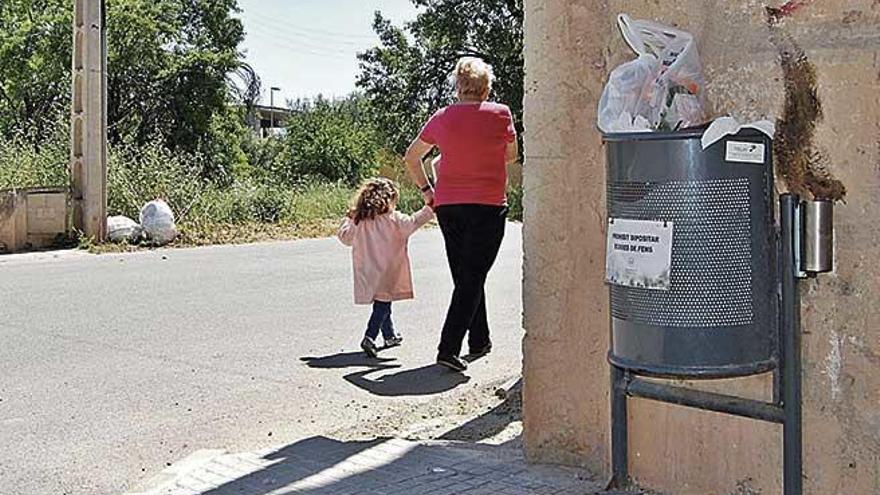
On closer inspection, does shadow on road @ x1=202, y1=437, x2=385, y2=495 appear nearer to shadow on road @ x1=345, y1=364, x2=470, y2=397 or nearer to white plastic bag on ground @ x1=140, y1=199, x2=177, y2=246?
shadow on road @ x1=345, y1=364, x2=470, y2=397

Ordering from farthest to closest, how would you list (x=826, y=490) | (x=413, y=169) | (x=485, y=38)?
(x=485, y=38) → (x=413, y=169) → (x=826, y=490)

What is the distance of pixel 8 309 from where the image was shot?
30.6 ft

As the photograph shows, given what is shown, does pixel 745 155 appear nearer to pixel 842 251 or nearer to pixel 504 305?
pixel 842 251

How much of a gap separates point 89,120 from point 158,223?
186 centimetres

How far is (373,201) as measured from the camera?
741cm

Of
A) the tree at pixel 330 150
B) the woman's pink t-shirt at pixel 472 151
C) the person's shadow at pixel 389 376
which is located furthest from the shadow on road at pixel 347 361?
the tree at pixel 330 150

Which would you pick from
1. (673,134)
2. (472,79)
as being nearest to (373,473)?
(673,134)

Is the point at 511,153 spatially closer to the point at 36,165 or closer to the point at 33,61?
the point at 36,165

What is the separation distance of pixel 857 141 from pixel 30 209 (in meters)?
14.4

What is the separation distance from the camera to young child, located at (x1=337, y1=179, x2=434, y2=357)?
286 inches

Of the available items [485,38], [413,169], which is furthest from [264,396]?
[485,38]

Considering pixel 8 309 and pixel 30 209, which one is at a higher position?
pixel 30 209

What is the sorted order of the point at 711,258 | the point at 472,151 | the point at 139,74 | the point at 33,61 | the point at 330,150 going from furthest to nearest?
the point at 330,150 → the point at 33,61 → the point at 139,74 → the point at 472,151 → the point at 711,258

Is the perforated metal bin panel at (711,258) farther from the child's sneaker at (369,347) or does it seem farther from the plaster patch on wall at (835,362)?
the child's sneaker at (369,347)
